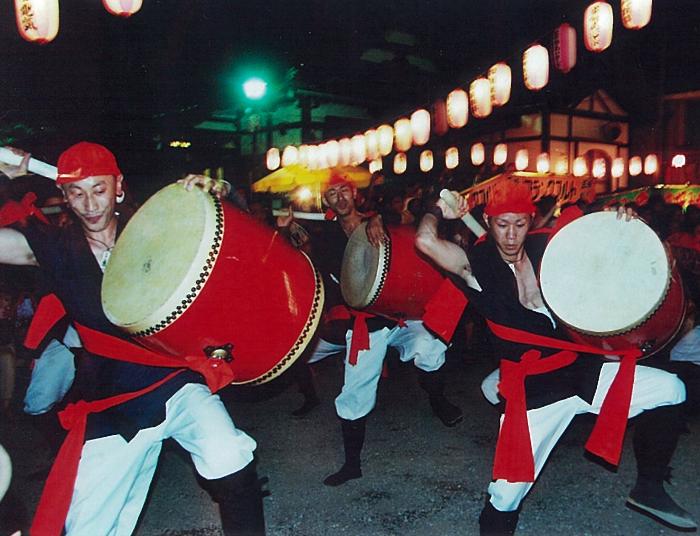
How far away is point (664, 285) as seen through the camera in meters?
2.04

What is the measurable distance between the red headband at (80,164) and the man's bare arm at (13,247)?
0.23 m

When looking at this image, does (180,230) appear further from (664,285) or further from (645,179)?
(645,179)

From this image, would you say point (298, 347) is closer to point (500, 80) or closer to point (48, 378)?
point (48, 378)

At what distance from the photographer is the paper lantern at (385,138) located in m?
11.6

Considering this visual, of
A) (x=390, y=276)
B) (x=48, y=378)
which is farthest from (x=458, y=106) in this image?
(x=48, y=378)

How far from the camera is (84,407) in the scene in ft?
6.41

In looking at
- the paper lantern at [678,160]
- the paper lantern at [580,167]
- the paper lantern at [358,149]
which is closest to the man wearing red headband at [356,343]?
the paper lantern at [358,149]

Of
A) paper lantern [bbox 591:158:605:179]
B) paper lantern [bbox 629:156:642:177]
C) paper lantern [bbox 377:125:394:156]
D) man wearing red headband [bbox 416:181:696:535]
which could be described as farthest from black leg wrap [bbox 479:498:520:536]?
paper lantern [bbox 629:156:642:177]

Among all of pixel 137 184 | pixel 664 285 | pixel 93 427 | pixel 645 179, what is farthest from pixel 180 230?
pixel 645 179

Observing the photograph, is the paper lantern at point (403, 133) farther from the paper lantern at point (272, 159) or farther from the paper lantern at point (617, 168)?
the paper lantern at point (617, 168)

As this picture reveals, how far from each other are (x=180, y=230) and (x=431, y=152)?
12237 millimetres

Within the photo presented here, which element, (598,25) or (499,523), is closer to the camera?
(499,523)

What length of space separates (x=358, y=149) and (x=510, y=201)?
10.1 meters

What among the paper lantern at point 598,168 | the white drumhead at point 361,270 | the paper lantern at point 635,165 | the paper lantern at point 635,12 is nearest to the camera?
the white drumhead at point 361,270
